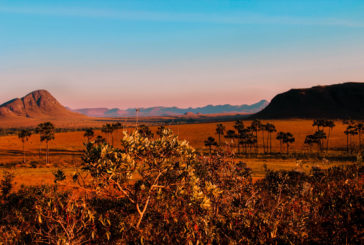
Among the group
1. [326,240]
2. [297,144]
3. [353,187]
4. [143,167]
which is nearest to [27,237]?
[143,167]

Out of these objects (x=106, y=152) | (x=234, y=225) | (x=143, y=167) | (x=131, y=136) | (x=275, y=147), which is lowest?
(x=275, y=147)

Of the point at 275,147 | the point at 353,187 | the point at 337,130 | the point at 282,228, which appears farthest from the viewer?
the point at 337,130

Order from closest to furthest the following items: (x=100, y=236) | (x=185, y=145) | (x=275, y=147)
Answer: (x=185, y=145) < (x=100, y=236) < (x=275, y=147)

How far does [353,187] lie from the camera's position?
11.9 meters

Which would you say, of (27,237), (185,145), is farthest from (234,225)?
(27,237)

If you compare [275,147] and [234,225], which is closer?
[234,225]

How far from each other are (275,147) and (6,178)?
117859 mm

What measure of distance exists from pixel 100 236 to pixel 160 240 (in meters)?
4.17

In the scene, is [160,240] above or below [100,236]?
above

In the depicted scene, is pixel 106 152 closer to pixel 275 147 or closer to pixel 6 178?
pixel 6 178

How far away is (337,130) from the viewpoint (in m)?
154

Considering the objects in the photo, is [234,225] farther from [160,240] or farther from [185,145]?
[185,145]

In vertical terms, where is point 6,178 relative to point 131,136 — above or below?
below

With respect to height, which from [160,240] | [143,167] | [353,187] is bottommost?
[160,240]
